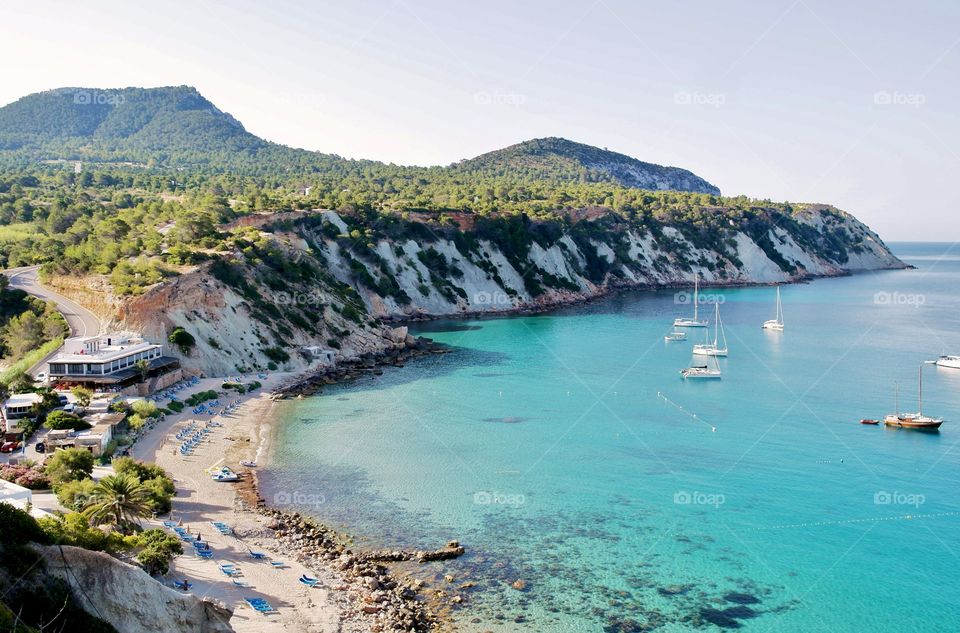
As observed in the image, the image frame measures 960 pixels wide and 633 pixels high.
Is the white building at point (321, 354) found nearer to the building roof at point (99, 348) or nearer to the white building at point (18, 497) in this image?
the building roof at point (99, 348)

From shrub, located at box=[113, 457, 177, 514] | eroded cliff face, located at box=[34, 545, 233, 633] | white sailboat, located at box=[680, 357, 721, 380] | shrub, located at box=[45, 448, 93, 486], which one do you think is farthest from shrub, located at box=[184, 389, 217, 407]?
white sailboat, located at box=[680, 357, 721, 380]

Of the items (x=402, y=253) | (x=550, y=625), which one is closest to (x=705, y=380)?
(x=550, y=625)

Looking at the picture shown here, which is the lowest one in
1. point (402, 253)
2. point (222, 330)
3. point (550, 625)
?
point (550, 625)

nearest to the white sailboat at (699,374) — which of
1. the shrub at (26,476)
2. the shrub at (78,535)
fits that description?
the shrub at (26,476)

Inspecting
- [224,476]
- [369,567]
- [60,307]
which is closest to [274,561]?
[369,567]

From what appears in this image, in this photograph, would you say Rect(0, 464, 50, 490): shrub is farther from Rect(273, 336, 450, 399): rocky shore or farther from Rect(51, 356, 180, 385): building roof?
Rect(273, 336, 450, 399): rocky shore

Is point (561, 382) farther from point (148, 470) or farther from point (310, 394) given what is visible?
point (148, 470)
